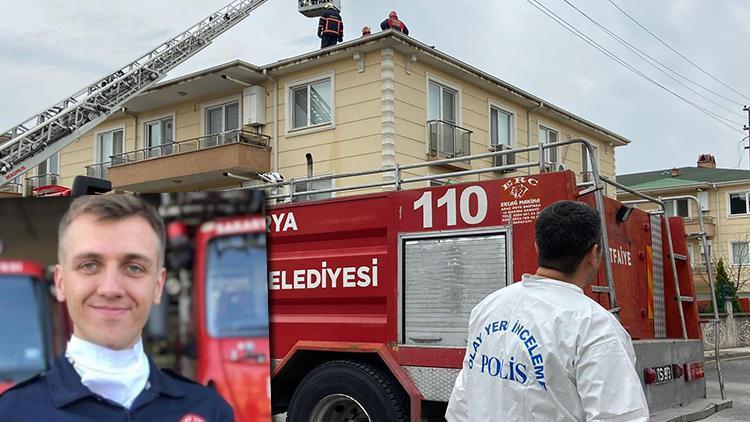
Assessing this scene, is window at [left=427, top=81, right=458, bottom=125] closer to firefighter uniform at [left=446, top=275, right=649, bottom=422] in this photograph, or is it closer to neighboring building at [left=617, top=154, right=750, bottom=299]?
firefighter uniform at [left=446, top=275, right=649, bottom=422]

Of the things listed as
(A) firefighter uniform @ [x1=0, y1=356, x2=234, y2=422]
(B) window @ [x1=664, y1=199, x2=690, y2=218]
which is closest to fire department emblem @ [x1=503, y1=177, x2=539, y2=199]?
(A) firefighter uniform @ [x1=0, y1=356, x2=234, y2=422]

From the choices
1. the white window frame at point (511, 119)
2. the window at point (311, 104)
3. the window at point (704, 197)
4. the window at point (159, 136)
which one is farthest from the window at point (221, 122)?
the window at point (704, 197)

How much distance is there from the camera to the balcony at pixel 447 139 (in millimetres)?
21359

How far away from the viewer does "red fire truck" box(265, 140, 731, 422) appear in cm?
630

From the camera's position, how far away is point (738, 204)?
47156mm

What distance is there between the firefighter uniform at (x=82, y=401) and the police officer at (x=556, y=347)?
1508mm

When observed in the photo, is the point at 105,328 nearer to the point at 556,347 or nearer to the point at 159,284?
the point at 159,284

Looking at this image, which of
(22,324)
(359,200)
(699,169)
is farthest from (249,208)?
(699,169)

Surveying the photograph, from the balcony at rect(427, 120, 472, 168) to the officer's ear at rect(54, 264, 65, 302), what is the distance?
19.7m

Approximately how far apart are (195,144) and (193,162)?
1273 millimetres

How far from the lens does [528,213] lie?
20.3ft

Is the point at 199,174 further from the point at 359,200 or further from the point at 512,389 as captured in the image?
the point at 512,389

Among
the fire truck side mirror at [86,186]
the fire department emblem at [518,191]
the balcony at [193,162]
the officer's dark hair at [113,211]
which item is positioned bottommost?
the officer's dark hair at [113,211]

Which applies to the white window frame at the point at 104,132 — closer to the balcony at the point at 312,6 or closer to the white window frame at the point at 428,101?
the balcony at the point at 312,6
